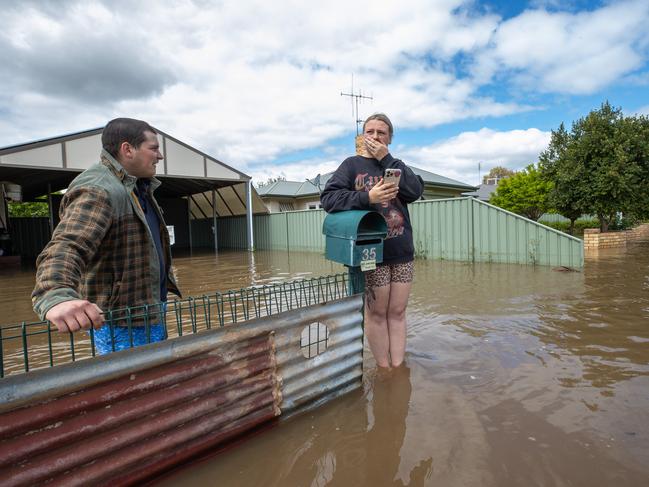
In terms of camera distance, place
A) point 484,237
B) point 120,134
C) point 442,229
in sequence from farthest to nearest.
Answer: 1. point 442,229
2. point 484,237
3. point 120,134

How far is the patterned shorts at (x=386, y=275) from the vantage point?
113 inches

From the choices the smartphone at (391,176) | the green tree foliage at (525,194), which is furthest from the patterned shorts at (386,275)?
the green tree foliage at (525,194)

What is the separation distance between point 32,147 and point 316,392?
47.1 ft

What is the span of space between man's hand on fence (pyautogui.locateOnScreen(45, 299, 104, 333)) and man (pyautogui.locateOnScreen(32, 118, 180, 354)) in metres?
0.09

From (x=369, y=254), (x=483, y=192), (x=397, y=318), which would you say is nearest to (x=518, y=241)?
(x=397, y=318)

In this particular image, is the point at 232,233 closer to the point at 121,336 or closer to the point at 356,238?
the point at 356,238

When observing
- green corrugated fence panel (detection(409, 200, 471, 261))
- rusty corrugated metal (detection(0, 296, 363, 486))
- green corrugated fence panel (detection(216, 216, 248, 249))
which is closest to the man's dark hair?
rusty corrugated metal (detection(0, 296, 363, 486))

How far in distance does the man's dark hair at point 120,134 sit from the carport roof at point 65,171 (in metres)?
13.8

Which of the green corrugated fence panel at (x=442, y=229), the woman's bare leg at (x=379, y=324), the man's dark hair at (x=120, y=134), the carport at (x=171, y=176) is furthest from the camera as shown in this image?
the carport at (x=171, y=176)

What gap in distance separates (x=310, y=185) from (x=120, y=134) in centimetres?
2426

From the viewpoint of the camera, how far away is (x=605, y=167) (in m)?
13.1

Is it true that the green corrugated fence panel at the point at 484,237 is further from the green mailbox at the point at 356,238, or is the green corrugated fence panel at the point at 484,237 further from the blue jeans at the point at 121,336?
the blue jeans at the point at 121,336

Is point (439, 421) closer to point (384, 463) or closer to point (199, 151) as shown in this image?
point (384, 463)

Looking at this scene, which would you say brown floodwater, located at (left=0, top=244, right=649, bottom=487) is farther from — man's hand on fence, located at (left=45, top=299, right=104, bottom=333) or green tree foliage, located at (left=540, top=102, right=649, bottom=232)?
green tree foliage, located at (left=540, top=102, right=649, bottom=232)
